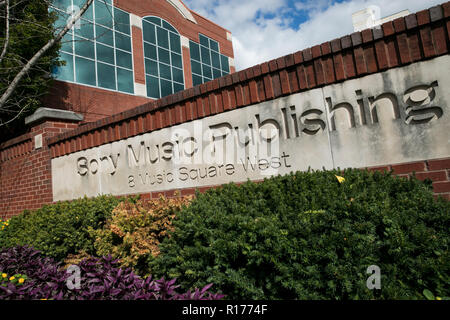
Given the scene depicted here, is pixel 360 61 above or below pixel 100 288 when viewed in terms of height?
above

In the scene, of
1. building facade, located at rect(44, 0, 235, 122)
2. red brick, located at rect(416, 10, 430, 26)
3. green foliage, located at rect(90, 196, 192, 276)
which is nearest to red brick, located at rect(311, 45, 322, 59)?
red brick, located at rect(416, 10, 430, 26)

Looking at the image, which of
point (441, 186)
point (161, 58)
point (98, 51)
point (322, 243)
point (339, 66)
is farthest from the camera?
point (161, 58)

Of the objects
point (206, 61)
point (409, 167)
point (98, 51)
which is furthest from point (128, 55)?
point (409, 167)

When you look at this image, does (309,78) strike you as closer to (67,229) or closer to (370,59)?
(370,59)

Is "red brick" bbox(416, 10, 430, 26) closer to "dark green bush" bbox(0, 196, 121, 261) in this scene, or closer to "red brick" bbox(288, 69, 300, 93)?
"red brick" bbox(288, 69, 300, 93)

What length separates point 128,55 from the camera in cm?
1356

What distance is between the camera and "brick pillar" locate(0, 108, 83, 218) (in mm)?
6168

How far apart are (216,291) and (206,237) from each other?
0.40 meters

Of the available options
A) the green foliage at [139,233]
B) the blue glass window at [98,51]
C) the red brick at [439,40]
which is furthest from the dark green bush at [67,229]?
the blue glass window at [98,51]

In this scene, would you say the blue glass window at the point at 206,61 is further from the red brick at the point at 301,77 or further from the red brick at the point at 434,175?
the red brick at the point at 434,175

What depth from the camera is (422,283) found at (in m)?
1.72

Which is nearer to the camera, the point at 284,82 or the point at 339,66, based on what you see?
the point at 339,66

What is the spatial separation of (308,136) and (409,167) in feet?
3.17

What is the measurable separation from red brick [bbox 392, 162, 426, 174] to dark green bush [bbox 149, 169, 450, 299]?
0.17 meters
